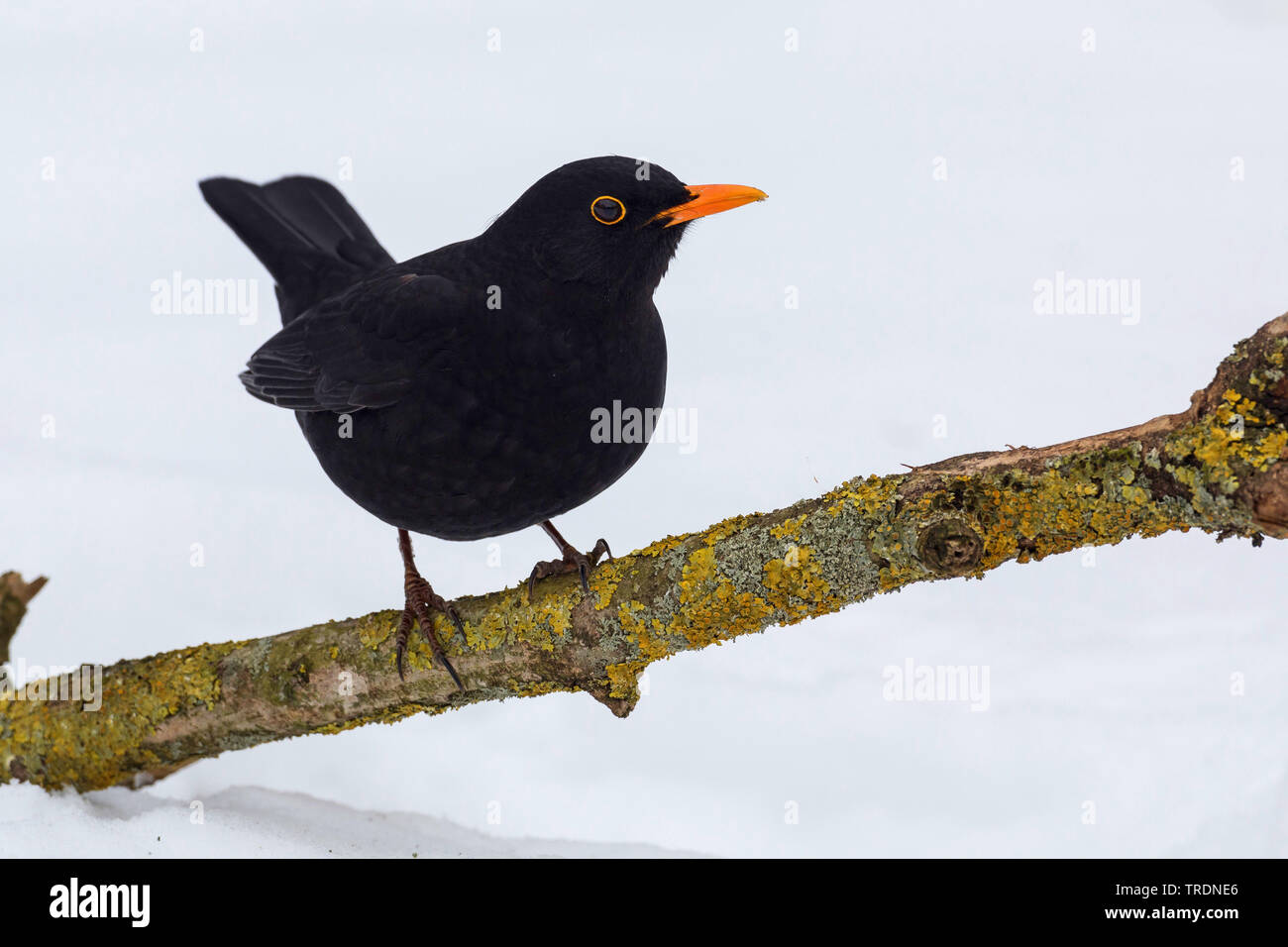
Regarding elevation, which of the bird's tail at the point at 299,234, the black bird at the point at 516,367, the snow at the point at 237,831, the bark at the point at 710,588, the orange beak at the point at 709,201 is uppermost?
the bird's tail at the point at 299,234

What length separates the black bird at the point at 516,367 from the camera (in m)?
3.40

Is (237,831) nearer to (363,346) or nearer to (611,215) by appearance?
(363,346)

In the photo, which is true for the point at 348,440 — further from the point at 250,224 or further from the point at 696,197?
the point at 250,224

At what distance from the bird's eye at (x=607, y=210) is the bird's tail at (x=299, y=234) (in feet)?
5.53

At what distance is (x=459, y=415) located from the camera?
3.39 metres

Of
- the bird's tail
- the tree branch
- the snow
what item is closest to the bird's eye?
the bird's tail

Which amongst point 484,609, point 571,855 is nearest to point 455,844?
point 571,855

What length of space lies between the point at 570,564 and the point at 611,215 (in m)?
1.19

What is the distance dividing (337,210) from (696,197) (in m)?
2.32

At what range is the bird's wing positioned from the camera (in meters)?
3.54

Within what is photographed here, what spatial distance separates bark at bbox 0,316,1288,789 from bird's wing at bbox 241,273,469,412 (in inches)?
32.4

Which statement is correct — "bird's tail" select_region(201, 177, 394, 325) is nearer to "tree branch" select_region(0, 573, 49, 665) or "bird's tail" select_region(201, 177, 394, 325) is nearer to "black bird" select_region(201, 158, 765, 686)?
"black bird" select_region(201, 158, 765, 686)

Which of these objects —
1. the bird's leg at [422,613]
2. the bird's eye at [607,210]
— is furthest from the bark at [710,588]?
the bird's eye at [607,210]

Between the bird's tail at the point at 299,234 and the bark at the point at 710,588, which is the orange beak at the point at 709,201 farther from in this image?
the bird's tail at the point at 299,234
